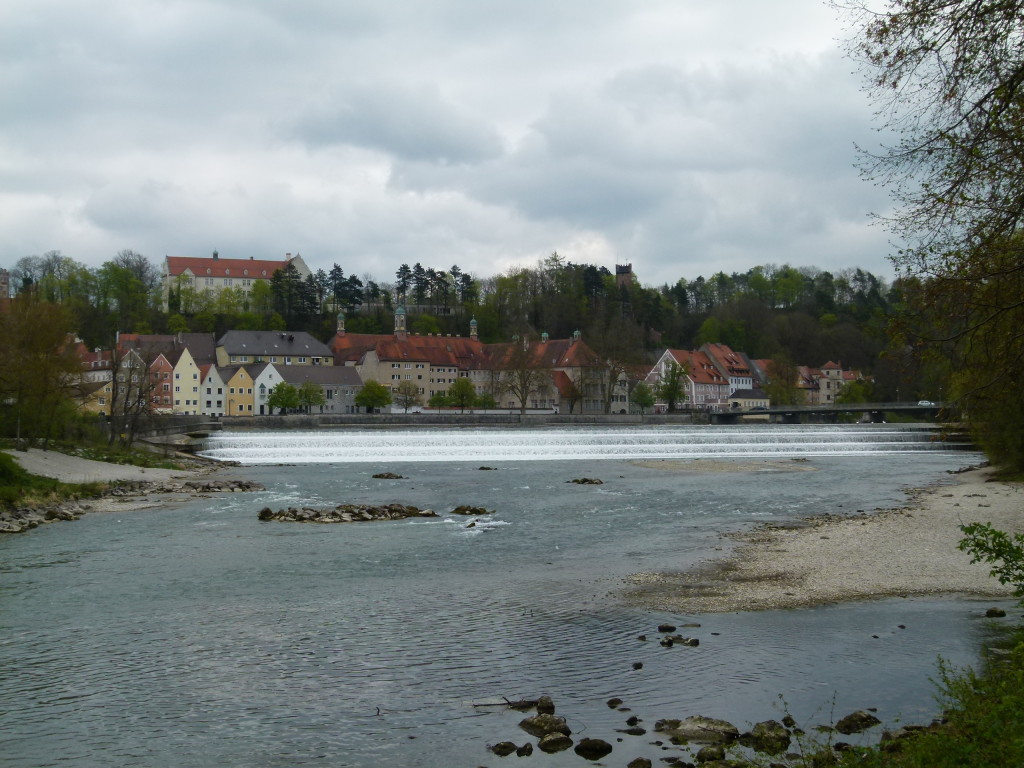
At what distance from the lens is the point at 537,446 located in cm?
5638

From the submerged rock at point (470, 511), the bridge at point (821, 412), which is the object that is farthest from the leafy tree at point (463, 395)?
the submerged rock at point (470, 511)

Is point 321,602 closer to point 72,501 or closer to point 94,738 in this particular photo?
point 94,738

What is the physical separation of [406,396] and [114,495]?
7429 centimetres

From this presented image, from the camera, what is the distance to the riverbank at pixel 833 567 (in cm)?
1447

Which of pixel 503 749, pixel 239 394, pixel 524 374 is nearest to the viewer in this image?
pixel 503 749

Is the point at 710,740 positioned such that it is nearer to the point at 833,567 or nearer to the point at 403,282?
the point at 833,567

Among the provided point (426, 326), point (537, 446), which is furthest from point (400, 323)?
point (537, 446)

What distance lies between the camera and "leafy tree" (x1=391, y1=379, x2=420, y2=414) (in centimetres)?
10731

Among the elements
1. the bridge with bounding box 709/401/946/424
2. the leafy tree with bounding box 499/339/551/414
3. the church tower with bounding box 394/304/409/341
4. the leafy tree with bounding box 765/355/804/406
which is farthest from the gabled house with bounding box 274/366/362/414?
the leafy tree with bounding box 765/355/804/406

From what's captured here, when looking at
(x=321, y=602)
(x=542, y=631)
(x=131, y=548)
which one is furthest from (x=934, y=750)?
(x=131, y=548)

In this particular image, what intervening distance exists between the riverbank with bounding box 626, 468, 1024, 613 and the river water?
72 cm

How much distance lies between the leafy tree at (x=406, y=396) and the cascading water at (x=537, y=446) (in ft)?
142

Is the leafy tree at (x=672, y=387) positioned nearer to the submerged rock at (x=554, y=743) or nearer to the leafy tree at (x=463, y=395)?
the leafy tree at (x=463, y=395)

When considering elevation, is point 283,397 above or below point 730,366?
below
